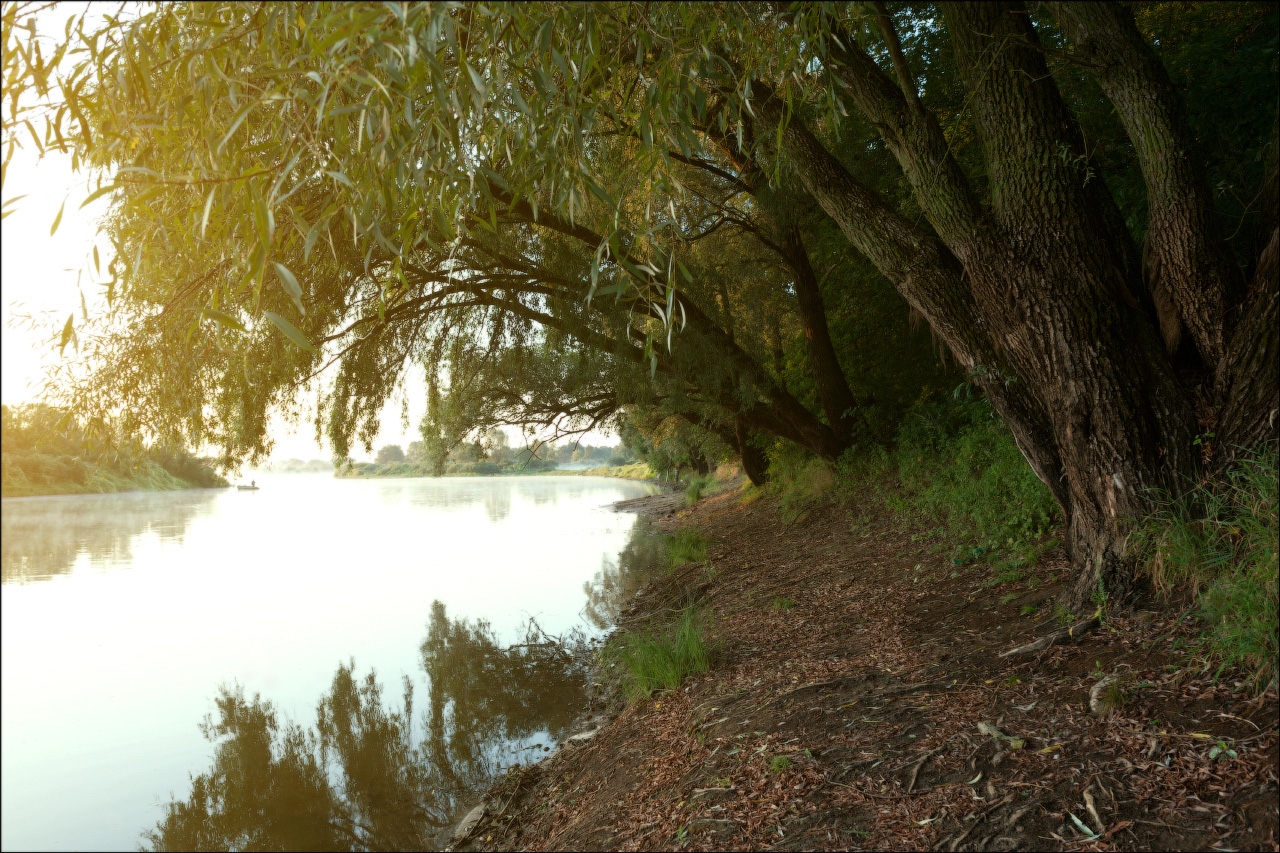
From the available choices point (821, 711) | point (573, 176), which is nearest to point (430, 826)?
point (821, 711)

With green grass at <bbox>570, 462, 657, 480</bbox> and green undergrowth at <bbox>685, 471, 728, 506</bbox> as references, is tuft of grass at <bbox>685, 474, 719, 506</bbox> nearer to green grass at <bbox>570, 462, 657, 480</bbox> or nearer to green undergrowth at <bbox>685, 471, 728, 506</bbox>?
green undergrowth at <bbox>685, 471, 728, 506</bbox>

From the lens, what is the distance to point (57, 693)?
23.0 feet

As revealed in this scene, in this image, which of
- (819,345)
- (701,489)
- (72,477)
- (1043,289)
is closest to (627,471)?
(701,489)

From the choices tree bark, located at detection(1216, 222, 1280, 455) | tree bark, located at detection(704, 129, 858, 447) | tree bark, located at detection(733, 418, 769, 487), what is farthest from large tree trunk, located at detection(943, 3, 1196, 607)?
tree bark, located at detection(733, 418, 769, 487)

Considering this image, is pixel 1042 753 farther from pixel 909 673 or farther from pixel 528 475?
pixel 528 475

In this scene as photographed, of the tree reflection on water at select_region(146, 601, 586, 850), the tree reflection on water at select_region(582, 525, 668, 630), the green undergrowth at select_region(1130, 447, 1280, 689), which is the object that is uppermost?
the green undergrowth at select_region(1130, 447, 1280, 689)

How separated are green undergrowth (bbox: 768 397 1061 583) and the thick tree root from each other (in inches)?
48.0

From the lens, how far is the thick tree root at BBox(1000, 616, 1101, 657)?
3.65 meters

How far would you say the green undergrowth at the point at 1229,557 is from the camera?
2660 millimetres

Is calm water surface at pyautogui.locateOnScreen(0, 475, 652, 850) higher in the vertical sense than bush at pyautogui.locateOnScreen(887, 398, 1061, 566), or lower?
lower

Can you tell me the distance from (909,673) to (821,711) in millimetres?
590

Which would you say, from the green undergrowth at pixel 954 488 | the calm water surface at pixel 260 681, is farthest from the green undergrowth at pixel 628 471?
the green undergrowth at pixel 954 488

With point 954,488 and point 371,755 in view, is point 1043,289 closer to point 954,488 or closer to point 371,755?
point 954,488

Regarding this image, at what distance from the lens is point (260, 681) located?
766cm
